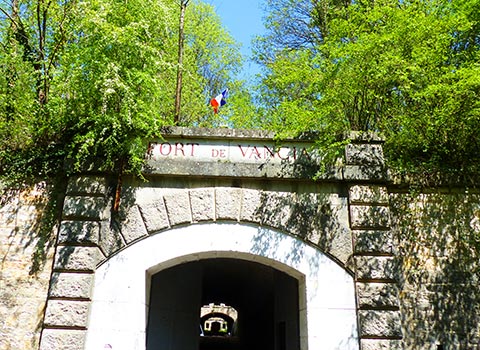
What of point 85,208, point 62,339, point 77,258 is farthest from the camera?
point 85,208

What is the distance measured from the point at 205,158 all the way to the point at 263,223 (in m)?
1.19

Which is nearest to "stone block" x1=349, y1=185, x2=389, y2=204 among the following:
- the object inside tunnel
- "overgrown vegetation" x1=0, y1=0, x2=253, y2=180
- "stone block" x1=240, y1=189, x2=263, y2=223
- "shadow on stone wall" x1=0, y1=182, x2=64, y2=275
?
"stone block" x1=240, y1=189, x2=263, y2=223

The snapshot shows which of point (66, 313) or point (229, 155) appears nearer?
point (66, 313)

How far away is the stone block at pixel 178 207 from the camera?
5.30 metres

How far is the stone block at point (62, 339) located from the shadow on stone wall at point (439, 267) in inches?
157

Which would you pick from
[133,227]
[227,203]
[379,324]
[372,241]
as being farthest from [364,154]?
[133,227]

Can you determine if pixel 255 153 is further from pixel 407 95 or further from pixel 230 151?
pixel 407 95

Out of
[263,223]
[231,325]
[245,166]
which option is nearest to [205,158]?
[245,166]

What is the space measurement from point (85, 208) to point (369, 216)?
3.76 meters

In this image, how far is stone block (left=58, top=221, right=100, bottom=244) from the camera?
514cm

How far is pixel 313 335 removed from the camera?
16.4ft

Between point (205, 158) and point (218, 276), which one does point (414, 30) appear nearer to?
point (205, 158)

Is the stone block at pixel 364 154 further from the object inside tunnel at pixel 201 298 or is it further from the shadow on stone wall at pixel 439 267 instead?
the object inside tunnel at pixel 201 298

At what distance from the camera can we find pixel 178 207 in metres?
5.36
